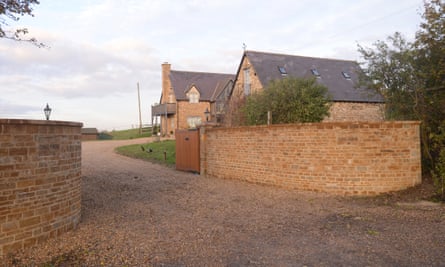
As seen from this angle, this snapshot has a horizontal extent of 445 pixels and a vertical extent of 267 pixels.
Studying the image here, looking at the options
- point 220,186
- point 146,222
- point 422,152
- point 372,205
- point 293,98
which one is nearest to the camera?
point 146,222

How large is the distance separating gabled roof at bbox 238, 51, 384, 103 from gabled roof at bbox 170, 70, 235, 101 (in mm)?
9794

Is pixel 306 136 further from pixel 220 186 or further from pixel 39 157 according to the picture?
pixel 39 157

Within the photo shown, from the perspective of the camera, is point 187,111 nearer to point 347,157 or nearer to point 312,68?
point 312,68

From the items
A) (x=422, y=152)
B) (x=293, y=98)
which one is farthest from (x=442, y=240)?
(x=293, y=98)

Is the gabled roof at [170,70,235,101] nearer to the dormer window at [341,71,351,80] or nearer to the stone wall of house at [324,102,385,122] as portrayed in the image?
the dormer window at [341,71,351,80]

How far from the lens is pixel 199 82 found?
3809 centimetres

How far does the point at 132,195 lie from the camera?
9.50 m

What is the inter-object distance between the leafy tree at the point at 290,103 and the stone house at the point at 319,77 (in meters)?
7.37

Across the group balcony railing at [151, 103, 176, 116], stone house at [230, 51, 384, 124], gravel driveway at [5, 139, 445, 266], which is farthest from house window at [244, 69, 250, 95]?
gravel driveway at [5, 139, 445, 266]

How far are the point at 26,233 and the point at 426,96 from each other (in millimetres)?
11085

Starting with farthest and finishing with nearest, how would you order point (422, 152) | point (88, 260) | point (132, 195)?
point (422, 152) → point (132, 195) → point (88, 260)

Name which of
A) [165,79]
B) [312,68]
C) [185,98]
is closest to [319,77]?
[312,68]

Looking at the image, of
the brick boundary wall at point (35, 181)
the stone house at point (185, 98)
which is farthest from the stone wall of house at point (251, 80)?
the brick boundary wall at point (35, 181)

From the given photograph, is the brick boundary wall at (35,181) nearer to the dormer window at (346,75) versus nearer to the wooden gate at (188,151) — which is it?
the wooden gate at (188,151)
